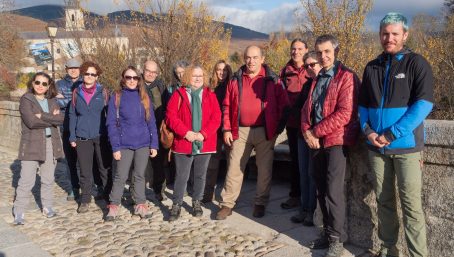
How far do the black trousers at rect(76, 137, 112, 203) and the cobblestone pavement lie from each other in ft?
Result: 0.98

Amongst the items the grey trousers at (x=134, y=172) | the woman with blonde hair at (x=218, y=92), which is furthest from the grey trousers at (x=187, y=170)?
the woman with blonde hair at (x=218, y=92)

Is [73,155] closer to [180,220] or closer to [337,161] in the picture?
[180,220]

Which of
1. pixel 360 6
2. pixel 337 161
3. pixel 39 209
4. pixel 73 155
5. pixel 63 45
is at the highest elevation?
pixel 360 6

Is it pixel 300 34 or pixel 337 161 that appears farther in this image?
pixel 300 34

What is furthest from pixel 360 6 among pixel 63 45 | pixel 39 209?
pixel 39 209

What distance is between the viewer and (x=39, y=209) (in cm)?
562

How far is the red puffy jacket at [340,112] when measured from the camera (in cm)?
370

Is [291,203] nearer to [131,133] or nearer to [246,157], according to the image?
[246,157]

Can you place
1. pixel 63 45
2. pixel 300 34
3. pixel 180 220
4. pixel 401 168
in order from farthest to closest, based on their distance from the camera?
pixel 300 34 < pixel 63 45 < pixel 180 220 < pixel 401 168

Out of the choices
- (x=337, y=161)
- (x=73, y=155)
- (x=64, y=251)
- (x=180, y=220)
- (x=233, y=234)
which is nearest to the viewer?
(x=337, y=161)

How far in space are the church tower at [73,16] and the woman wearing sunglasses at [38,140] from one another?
26.1ft

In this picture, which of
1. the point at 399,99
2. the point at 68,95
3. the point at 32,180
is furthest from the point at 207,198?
the point at 399,99

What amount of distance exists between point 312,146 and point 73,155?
366 cm

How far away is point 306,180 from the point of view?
485 centimetres
